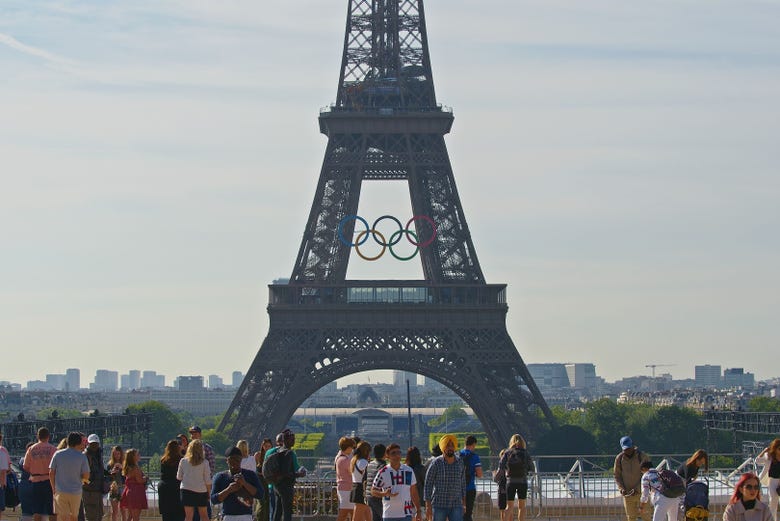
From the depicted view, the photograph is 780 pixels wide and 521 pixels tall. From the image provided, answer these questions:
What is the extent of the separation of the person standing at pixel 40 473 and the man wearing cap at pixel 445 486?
21.6 feet

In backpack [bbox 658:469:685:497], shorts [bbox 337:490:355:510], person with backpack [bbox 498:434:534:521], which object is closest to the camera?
backpack [bbox 658:469:685:497]

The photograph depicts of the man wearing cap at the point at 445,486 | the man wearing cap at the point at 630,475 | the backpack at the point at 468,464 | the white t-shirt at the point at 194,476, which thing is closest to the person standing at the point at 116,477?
the white t-shirt at the point at 194,476

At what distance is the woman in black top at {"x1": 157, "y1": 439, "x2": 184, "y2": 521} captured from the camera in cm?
2477

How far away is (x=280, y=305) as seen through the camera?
81.5 meters

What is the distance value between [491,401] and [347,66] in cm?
1979

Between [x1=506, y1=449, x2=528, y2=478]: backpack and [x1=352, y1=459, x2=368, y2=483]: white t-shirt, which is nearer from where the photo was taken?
[x1=352, y1=459, x2=368, y2=483]: white t-shirt

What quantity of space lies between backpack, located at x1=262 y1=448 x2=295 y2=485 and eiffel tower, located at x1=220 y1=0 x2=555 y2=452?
53862 millimetres

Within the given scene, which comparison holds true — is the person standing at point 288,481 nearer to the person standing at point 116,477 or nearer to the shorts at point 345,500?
the shorts at point 345,500

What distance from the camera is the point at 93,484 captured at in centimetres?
2636

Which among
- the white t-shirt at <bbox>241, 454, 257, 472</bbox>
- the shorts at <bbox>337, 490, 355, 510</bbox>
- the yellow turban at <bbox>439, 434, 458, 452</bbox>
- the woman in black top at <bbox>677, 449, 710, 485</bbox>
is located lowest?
the shorts at <bbox>337, 490, 355, 510</bbox>

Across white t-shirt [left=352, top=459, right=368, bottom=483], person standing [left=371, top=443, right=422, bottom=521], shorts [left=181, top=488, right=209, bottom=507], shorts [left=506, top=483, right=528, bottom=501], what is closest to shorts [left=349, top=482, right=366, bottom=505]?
white t-shirt [left=352, top=459, right=368, bottom=483]

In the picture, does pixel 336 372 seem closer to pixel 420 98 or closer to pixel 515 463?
pixel 420 98

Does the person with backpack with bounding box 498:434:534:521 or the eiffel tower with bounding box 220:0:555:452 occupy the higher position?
the eiffel tower with bounding box 220:0:555:452

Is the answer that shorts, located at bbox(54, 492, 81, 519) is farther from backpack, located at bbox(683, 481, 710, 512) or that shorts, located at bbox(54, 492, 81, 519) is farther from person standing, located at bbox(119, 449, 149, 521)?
backpack, located at bbox(683, 481, 710, 512)
